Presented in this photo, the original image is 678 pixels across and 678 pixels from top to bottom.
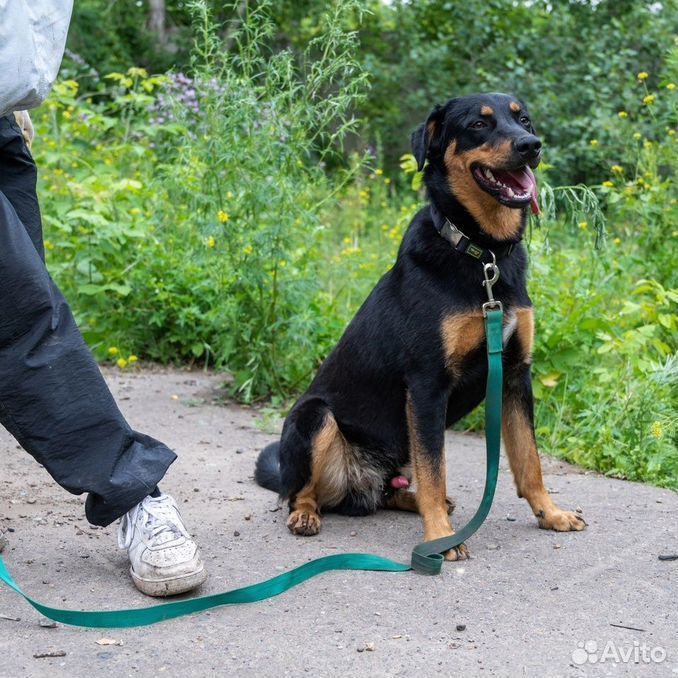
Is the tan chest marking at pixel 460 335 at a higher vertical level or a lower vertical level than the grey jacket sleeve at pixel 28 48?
lower

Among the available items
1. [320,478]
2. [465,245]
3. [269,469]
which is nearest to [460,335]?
[465,245]

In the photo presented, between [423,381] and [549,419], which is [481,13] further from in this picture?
[423,381]

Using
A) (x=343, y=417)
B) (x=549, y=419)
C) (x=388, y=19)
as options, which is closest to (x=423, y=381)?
(x=343, y=417)

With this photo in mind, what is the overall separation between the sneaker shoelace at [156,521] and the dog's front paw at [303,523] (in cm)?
62

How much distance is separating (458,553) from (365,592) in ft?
1.47

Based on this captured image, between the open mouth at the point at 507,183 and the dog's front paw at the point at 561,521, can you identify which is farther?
the dog's front paw at the point at 561,521

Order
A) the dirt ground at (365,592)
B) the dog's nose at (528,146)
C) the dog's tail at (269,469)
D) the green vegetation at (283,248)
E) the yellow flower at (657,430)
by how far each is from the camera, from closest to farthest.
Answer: the dirt ground at (365,592) < the dog's nose at (528,146) < the dog's tail at (269,469) < the yellow flower at (657,430) < the green vegetation at (283,248)

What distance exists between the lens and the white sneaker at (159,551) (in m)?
2.92

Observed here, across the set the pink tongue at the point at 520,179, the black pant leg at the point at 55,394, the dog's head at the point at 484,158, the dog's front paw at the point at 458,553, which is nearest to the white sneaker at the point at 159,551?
the black pant leg at the point at 55,394

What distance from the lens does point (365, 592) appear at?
9.82 ft

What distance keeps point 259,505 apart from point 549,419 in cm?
181

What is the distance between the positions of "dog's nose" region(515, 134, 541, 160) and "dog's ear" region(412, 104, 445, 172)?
40 centimetres

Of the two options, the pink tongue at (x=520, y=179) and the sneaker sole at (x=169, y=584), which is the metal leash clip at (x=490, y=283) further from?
the sneaker sole at (x=169, y=584)

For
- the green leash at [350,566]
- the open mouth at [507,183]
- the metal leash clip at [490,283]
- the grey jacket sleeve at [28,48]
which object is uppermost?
the grey jacket sleeve at [28,48]
